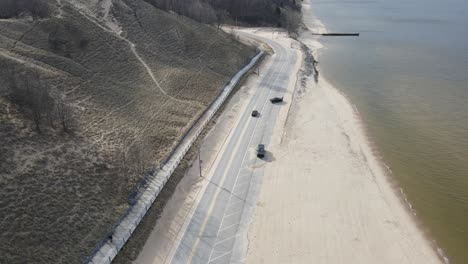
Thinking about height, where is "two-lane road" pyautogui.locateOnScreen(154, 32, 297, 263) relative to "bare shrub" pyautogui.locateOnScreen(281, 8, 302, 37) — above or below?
below

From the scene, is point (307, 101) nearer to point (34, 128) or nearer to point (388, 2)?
point (34, 128)

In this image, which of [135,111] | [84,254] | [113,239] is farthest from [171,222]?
[135,111]

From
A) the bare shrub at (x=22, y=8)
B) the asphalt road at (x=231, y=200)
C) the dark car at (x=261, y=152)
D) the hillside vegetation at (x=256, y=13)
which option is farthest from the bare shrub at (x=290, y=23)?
the dark car at (x=261, y=152)

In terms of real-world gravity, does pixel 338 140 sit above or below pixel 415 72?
below

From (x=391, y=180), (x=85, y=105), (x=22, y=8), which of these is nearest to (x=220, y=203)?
(x=391, y=180)

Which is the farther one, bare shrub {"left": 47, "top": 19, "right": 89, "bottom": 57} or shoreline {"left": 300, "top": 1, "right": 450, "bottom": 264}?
bare shrub {"left": 47, "top": 19, "right": 89, "bottom": 57}

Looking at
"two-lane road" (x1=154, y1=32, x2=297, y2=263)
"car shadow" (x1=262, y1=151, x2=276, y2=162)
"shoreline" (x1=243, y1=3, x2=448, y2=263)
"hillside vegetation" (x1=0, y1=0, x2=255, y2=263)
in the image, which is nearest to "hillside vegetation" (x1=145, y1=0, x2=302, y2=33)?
"hillside vegetation" (x1=0, y1=0, x2=255, y2=263)

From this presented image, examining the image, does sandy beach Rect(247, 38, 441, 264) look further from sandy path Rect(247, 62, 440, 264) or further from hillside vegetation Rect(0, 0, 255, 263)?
hillside vegetation Rect(0, 0, 255, 263)
